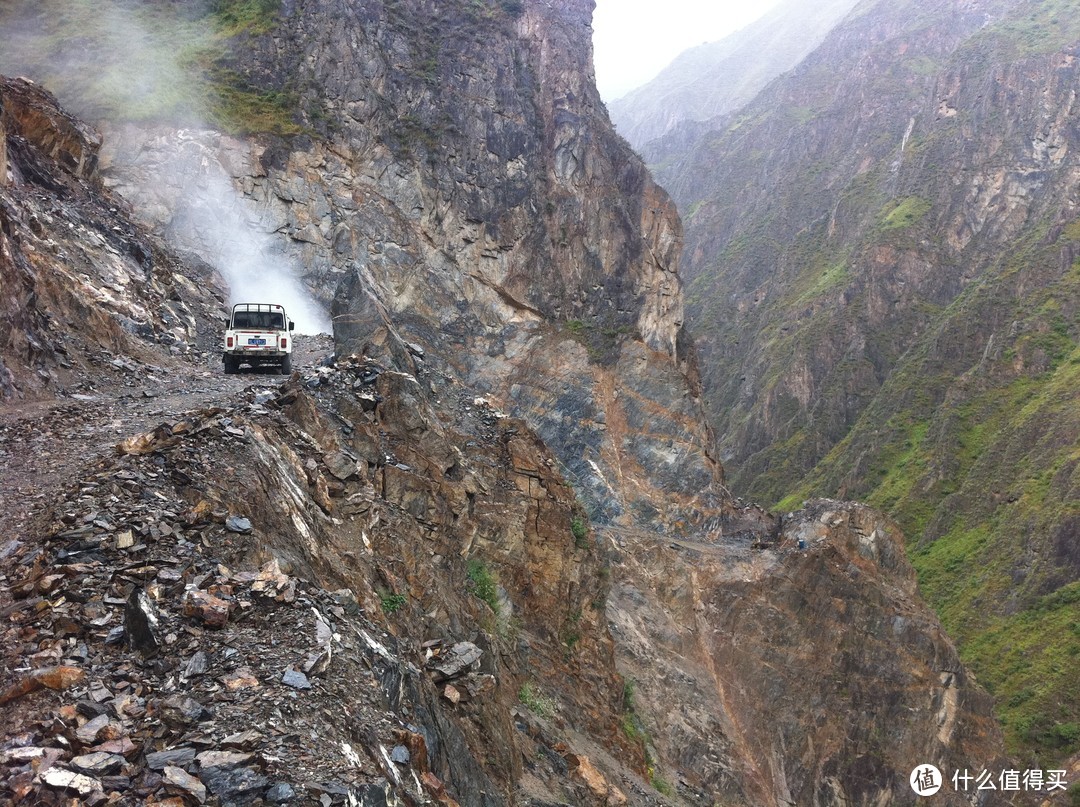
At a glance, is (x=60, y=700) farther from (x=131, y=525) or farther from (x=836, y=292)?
(x=836, y=292)

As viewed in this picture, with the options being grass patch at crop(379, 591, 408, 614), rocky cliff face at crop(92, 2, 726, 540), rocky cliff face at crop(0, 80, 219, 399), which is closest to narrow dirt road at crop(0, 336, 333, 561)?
rocky cliff face at crop(0, 80, 219, 399)

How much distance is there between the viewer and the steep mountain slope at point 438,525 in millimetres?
6465

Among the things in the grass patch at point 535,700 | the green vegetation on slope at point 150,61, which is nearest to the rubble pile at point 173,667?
the grass patch at point 535,700

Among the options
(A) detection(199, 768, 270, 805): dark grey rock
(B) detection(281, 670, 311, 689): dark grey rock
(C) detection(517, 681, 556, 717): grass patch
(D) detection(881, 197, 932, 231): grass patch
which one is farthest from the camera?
(D) detection(881, 197, 932, 231): grass patch

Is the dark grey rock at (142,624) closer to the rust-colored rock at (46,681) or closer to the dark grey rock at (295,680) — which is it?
the rust-colored rock at (46,681)

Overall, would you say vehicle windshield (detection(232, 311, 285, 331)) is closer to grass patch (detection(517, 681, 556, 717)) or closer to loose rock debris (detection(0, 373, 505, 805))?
grass patch (detection(517, 681, 556, 717))

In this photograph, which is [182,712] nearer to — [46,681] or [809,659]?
[46,681]

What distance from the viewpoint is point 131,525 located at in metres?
7.67

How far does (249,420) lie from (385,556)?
10.3 ft

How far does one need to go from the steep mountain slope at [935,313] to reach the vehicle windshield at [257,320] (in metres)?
68.1

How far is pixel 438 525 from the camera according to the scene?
51.1 feet

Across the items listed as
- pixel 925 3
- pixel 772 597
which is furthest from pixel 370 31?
pixel 925 3

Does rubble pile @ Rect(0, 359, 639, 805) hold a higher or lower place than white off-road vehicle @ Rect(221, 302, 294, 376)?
lower

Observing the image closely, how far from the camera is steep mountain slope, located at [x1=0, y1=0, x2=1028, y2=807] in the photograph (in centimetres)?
646
